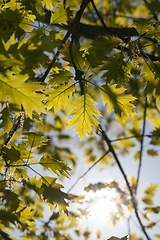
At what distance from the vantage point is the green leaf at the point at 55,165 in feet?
4.32

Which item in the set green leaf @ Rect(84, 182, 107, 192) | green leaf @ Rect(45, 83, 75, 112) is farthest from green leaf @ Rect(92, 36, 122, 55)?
green leaf @ Rect(84, 182, 107, 192)

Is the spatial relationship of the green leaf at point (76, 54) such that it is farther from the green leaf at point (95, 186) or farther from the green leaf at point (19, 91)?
the green leaf at point (95, 186)

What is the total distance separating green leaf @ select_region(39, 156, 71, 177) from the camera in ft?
4.32

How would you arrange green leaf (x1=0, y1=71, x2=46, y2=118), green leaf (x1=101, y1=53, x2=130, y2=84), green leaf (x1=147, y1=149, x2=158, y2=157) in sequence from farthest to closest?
green leaf (x1=147, y1=149, x2=158, y2=157)
green leaf (x1=101, y1=53, x2=130, y2=84)
green leaf (x1=0, y1=71, x2=46, y2=118)

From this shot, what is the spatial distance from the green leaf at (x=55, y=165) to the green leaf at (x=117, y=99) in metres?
0.58

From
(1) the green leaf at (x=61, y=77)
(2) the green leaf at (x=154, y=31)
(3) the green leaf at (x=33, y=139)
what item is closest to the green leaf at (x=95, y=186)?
(3) the green leaf at (x=33, y=139)

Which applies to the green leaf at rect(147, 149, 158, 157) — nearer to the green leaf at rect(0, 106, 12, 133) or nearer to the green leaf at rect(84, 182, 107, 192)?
the green leaf at rect(84, 182, 107, 192)

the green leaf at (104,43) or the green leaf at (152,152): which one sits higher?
the green leaf at (152,152)

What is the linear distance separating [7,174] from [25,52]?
3.14 ft

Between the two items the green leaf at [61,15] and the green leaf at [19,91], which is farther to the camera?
the green leaf at [61,15]

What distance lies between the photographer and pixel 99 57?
4.24ft

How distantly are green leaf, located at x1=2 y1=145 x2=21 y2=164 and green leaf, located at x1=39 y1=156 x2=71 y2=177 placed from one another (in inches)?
7.4

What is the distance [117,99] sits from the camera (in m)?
1.33

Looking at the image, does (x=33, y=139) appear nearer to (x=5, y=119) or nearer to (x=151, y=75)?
(x=5, y=119)
